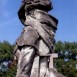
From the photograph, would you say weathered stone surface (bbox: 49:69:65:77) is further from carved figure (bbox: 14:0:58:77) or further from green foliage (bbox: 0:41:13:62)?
green foliage (bbox: 0:41:13:62)

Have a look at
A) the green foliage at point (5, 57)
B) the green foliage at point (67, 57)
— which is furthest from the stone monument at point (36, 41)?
the green foliage at point (67, 57)

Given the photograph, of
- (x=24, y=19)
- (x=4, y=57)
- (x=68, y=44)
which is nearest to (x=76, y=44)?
(x=68, y=44)

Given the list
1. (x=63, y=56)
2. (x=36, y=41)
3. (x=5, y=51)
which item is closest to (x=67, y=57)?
(x=63, y=56)

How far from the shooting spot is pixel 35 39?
30.6 ft

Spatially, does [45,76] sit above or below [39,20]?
below

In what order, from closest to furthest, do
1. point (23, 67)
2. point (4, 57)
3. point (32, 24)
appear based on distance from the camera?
point (23, 67) < point (32, 24) < point (4, 57)

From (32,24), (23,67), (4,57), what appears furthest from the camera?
(4,57)

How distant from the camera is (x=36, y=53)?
9.39 m

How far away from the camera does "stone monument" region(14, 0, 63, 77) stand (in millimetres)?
9188

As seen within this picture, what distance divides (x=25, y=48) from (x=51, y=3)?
1.64 meters

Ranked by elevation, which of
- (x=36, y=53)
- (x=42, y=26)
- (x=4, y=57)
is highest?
(x=42, y=26)

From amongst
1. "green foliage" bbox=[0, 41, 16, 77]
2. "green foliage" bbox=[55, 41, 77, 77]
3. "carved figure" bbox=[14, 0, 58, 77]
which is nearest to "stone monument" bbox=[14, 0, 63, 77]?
"carved figure" bbox=[14, 0, 58, 77]

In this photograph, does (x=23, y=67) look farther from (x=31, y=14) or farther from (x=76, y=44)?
(x=76, y=44)

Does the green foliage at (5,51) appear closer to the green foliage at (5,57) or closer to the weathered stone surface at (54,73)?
the green foliage at (5,57)
